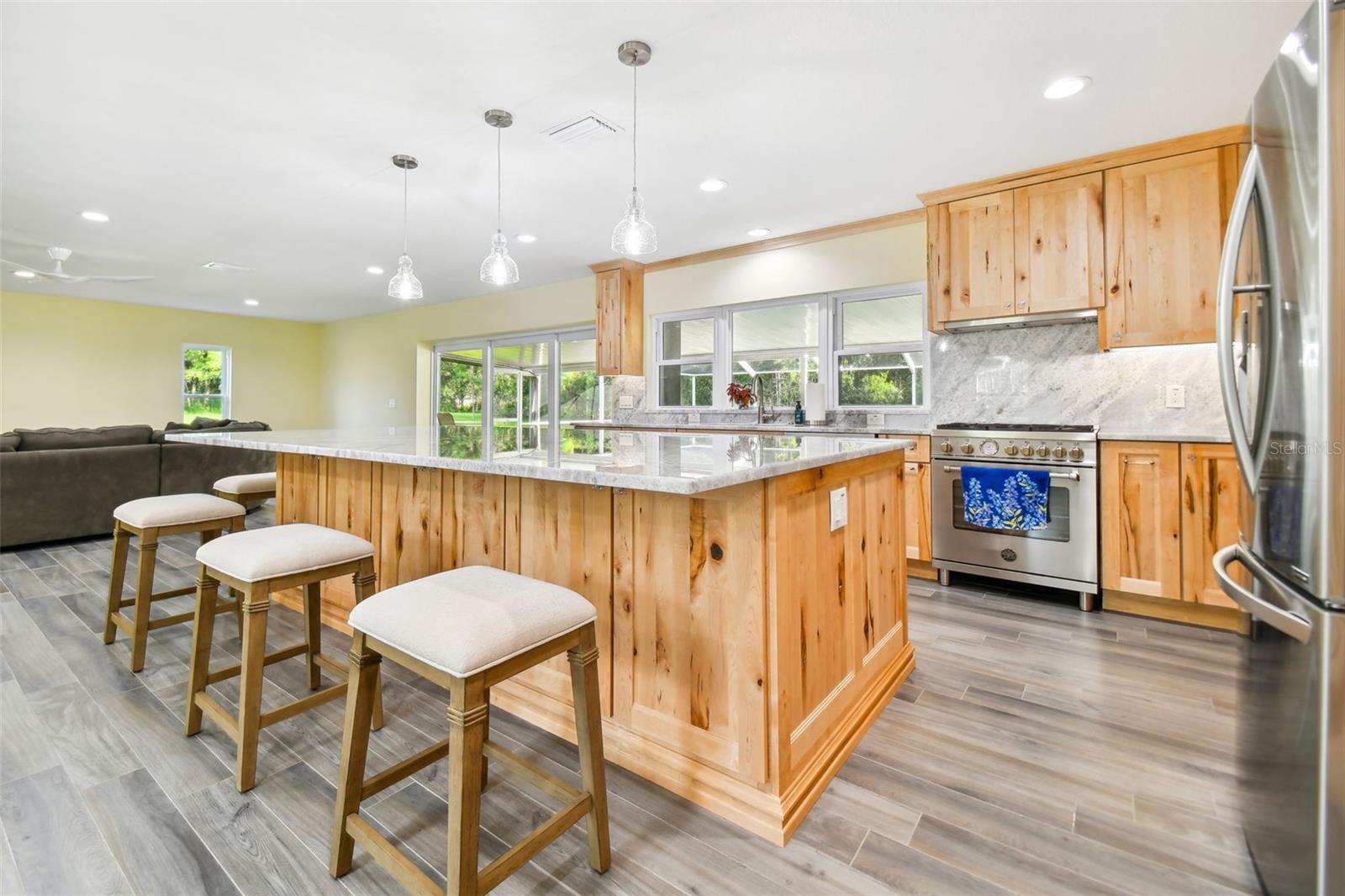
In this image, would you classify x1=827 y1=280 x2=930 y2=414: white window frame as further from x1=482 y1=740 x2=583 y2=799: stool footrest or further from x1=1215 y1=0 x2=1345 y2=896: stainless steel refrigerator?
x1=482 y1=740 x2=583 y2=799: stool footrest

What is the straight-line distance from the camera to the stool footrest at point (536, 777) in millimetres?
1291

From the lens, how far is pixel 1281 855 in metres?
1.11

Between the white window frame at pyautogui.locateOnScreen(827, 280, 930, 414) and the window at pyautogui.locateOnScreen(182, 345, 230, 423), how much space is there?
819 cm

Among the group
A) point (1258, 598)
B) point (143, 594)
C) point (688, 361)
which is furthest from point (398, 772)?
point (688, 361)

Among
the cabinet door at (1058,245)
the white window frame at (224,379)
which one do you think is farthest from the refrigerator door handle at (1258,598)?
the white window frame at (224,379)

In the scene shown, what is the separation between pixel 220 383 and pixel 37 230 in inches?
170

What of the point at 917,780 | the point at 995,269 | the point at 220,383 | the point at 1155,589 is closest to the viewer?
the point at 917,780

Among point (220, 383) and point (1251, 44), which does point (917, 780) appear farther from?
point (220, 383)

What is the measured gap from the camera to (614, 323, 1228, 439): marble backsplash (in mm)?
3238

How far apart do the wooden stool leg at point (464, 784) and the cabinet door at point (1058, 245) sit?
143 inches

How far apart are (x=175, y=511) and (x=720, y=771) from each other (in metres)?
2.31

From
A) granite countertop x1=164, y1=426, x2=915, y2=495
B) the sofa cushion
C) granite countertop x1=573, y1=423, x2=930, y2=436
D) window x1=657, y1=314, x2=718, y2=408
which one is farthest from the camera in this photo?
window x1=657, y1=314, x2=718, y2=408

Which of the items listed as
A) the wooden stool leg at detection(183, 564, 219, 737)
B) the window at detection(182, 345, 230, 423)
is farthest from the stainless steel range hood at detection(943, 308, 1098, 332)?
the window at detection(182, 345, 230, 423)

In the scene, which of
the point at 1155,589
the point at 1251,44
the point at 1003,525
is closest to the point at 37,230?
the point at 1003,525
